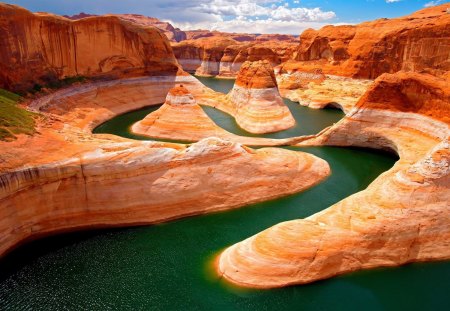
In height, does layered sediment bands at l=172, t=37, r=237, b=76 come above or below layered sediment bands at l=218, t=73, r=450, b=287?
above

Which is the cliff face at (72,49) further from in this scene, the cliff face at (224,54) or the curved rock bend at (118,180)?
the cliff face at (224,54)

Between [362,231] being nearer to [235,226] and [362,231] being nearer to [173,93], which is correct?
[235,226]

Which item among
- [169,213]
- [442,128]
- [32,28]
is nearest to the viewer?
[169,213]

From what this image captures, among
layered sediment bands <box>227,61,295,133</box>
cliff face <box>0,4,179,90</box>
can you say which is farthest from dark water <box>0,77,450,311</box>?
cliff face <box>0,4,179,90</box>

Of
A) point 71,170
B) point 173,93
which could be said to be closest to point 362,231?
point 71,170

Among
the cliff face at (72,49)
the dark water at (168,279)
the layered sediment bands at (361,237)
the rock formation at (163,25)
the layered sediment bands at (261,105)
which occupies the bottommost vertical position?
the dark water at (168,279)

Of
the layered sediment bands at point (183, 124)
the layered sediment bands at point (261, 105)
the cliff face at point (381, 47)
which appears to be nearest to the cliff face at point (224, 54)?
the cliff face at point (381, 47)

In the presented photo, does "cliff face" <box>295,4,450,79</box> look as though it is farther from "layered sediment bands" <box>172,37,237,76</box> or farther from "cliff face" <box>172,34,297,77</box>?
"layered sediment bands" <box>172,37,237,76</box>
